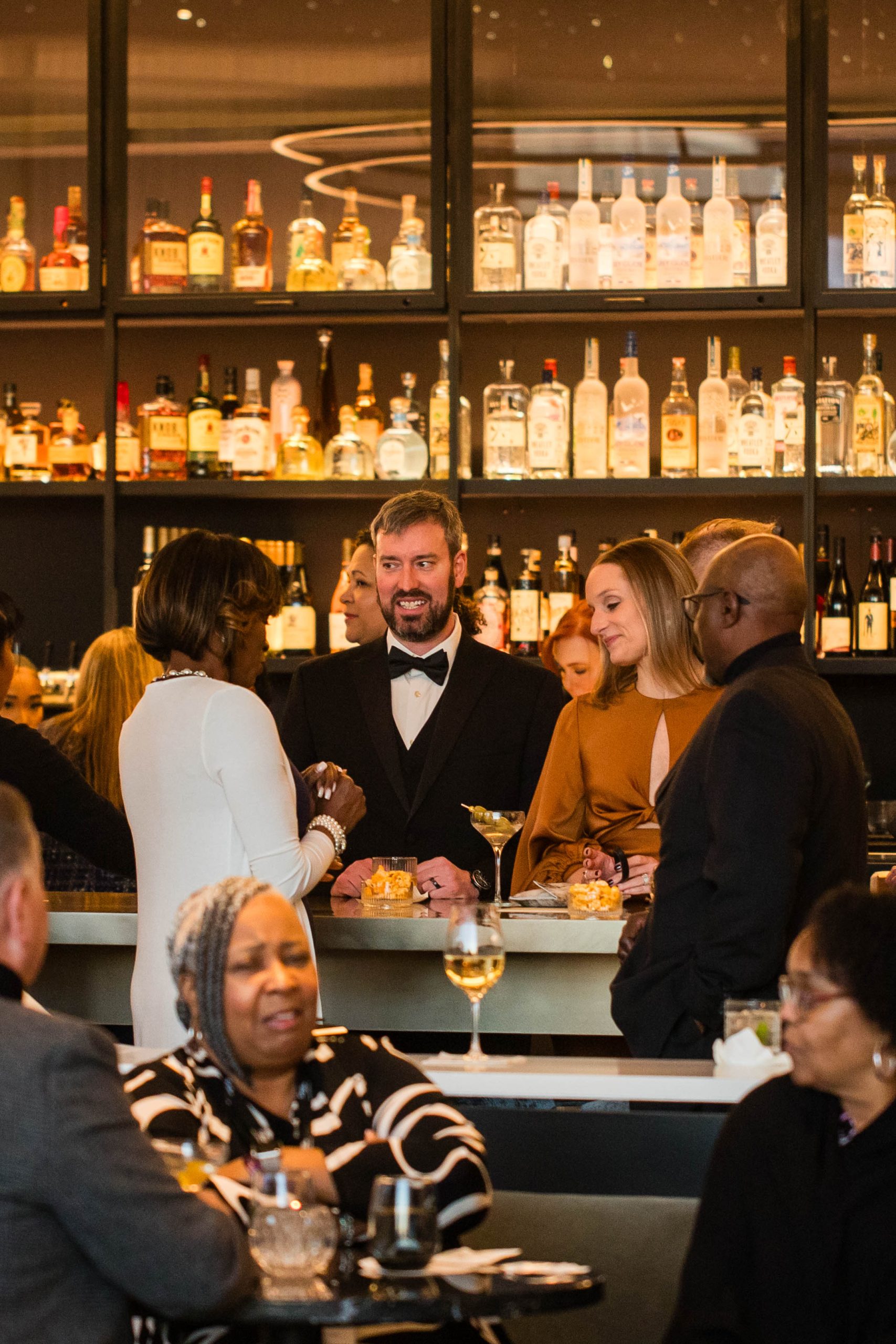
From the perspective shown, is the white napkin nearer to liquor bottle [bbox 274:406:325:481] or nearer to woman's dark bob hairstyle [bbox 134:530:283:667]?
woman's dark bob hairstyle [bbox 134:530:283:667]

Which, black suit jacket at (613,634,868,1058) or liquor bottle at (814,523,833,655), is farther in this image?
liquor bottle at (814,523,833,655)

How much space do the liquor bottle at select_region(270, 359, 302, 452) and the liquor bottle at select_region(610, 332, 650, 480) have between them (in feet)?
2.65

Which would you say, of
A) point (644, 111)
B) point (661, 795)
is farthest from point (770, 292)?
point (661, 795)

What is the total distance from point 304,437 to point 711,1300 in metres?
2.86

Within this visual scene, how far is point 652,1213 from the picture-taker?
1.86m

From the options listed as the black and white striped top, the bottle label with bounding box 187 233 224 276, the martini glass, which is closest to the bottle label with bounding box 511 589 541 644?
the bottle label with bounding box 187 233 224 276

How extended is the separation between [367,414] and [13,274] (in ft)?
3.19

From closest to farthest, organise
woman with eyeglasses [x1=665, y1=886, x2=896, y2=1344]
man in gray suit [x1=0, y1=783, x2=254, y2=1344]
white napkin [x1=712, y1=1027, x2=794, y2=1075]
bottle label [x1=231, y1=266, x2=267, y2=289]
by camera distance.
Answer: man in gray suit [x1=0, y1=783, x2=254, y2=1344], woman with eyeglasses [x1=665, y1=886, x2=896, y2=1344], white napkin [x1=712, y1=1027, x2=794, y2=1075], bottle label [x1=231, y1=266, x2=267, y2=289]

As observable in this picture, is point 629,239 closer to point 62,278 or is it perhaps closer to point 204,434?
point 204,434

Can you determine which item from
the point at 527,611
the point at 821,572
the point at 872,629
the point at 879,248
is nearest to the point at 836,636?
the point at 872,629

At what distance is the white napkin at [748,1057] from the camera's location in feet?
5.78

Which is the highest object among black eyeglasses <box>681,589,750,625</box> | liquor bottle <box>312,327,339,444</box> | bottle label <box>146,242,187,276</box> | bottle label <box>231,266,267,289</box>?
bottle label <box>146,242,187,276</box>

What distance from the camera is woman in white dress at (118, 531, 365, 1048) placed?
2115 mm

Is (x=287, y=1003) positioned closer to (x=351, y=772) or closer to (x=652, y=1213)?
(x=652, y=1213)
